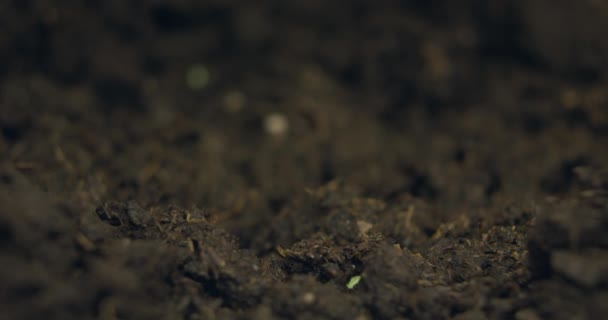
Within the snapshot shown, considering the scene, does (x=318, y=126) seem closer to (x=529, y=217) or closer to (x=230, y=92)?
(x=230, y=92)

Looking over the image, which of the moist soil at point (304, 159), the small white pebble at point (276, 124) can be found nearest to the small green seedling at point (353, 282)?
the moist soil at point (304, 159)

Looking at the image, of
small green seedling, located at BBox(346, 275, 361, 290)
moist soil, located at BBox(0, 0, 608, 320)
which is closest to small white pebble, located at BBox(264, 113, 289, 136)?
moist soil, located at BBox(0, 0, 608, 320)

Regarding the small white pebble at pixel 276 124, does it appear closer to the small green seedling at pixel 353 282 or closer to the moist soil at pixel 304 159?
the moist soil at pixel 304 159

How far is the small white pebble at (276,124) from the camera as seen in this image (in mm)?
2047

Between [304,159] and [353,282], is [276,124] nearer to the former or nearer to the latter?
[304,159]

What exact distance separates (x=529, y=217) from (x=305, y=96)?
103 centimetres

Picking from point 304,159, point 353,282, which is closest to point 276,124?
point 304,159

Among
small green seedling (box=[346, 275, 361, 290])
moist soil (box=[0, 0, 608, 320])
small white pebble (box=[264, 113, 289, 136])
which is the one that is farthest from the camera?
small white pebble (box=[264, 113, 289, 136])

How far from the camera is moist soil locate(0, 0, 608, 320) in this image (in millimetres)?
1145

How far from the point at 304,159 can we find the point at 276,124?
0.23 m

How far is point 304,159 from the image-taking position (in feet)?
6.33

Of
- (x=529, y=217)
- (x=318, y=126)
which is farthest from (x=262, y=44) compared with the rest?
(x=529, y=217)

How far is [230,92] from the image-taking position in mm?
2145

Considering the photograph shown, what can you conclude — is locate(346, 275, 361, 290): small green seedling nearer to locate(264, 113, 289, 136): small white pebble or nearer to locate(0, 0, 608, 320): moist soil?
locate(0, 0, 608, 320): moist soil
